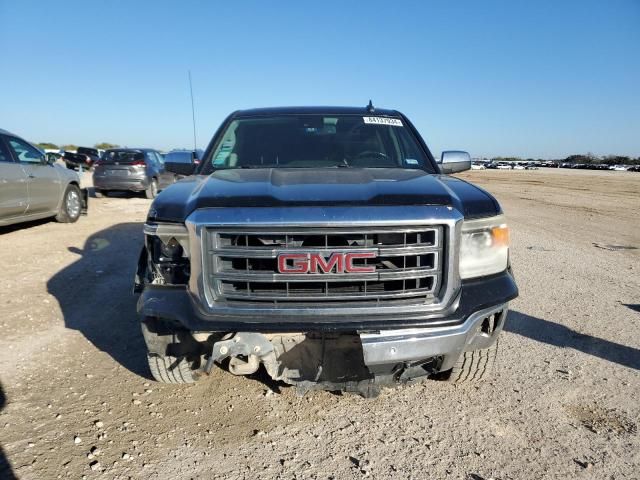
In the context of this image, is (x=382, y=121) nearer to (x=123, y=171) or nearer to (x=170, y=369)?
(x=170, y=369)

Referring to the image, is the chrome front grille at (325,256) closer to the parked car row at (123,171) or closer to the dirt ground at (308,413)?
the dirt ground at (308,413)

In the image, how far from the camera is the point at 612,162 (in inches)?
3551

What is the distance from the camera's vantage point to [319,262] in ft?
7.68

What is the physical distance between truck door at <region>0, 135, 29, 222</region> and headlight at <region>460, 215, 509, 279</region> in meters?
7.48

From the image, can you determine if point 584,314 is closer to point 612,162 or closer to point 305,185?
point 305,185

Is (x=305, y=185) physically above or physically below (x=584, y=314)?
above

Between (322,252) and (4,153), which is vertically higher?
(4,153)

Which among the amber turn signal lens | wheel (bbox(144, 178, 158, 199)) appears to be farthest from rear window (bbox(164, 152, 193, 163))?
wheel (bbox(144, 178, 158, 199))

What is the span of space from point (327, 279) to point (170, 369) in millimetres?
1256

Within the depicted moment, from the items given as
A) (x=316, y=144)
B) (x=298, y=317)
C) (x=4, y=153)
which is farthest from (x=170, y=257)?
(x=4, y=153)

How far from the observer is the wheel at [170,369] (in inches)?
112

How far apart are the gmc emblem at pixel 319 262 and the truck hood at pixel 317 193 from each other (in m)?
0.26

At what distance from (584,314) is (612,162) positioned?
102 metres

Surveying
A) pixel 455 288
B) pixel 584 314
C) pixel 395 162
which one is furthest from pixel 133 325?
pixel 584 314
